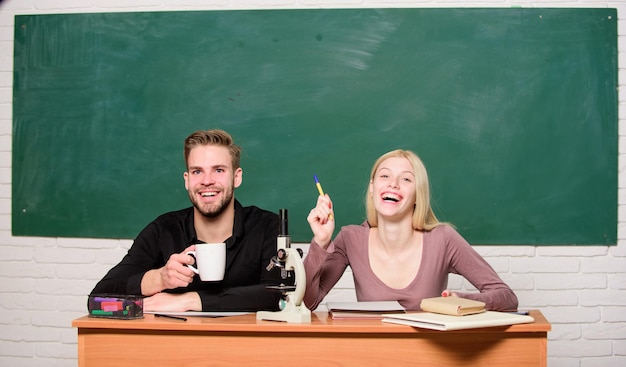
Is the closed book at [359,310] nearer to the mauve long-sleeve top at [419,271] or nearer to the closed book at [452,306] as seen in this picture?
the closed book at [452,306]

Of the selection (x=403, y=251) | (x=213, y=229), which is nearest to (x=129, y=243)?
(x=213, y=229)

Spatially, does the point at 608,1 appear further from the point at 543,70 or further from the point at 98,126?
the point at 98,126

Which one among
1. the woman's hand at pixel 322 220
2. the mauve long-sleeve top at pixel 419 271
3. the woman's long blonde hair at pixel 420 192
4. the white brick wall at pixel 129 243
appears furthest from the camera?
the white brick wall at pixel 129 243

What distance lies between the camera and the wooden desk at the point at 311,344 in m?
1.72

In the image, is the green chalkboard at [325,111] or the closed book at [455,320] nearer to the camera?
the closed book at [455,320]

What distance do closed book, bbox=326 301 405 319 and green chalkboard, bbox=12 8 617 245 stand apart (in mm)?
1398

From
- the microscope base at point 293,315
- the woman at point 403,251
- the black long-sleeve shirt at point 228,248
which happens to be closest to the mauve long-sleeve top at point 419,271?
the woman at point 403,251

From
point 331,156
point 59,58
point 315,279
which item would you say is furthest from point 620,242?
point 59,58

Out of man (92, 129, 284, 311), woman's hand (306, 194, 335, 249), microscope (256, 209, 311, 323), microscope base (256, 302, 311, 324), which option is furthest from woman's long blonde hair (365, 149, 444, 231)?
microscope base (256, 302, 311, 324)

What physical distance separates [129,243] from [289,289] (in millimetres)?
1795

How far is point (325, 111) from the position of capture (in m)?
3.38

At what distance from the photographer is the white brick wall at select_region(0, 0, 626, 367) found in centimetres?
328

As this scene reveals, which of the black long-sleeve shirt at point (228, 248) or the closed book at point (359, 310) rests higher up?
the black long-sleeve shirt at point (228, 248)

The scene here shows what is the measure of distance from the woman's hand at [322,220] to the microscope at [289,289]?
0.18 m
